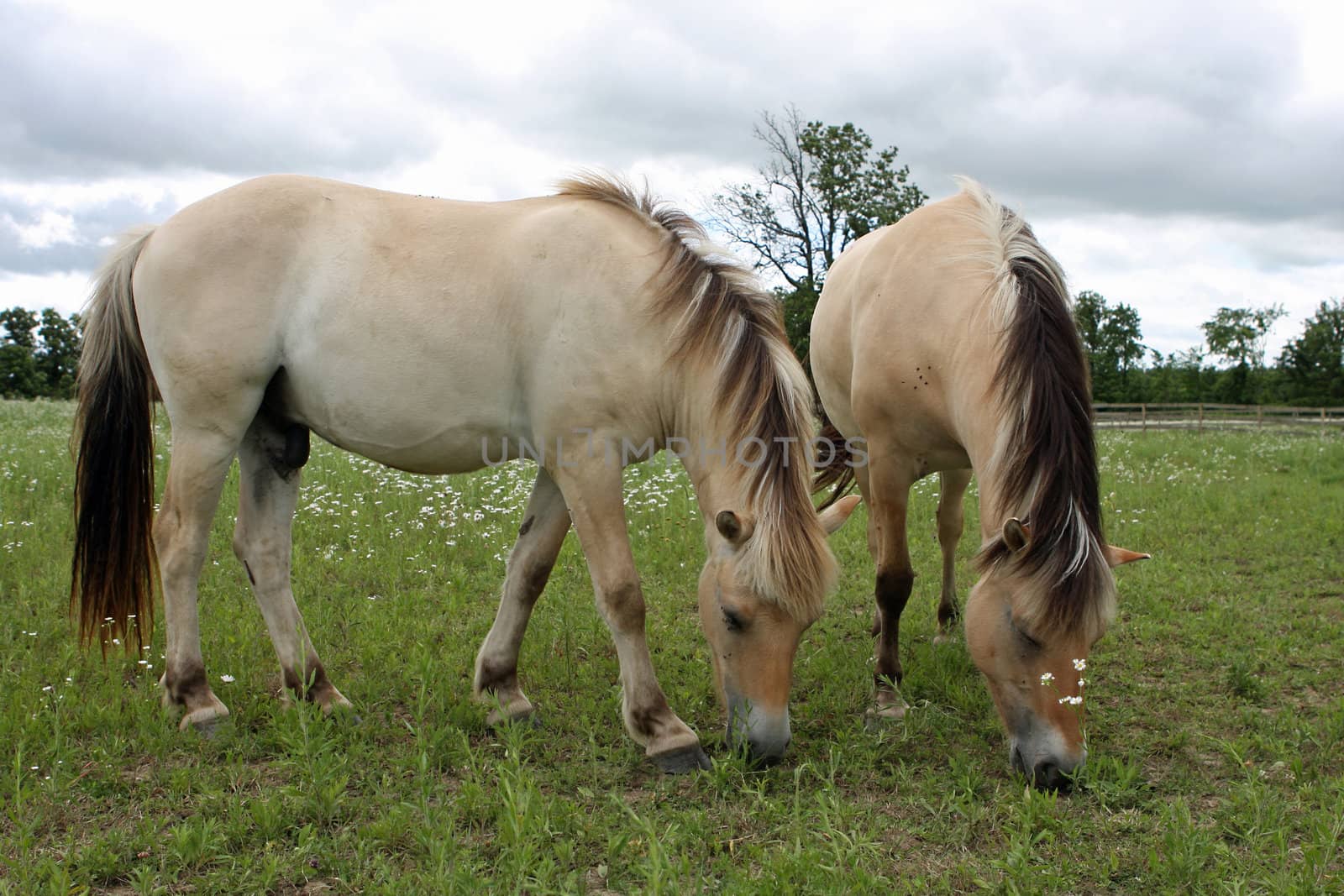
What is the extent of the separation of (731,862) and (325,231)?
3.00m

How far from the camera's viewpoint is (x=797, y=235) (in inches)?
1169

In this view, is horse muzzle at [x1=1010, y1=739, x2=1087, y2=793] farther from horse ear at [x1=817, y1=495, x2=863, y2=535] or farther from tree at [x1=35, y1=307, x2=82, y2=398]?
tree at [x1=35, y1=307, x2=82, y2=398]

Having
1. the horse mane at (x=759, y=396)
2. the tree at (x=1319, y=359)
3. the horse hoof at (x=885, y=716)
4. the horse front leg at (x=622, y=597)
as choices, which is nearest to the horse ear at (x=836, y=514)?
the horse mane at (x=759, y=396)

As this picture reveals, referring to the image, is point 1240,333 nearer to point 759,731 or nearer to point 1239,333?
point 1239,333

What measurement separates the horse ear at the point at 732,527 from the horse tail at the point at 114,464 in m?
2.74

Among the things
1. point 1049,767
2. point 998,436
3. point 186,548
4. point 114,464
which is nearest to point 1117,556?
point 998,436

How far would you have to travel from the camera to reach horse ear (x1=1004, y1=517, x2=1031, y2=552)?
10.3 ft

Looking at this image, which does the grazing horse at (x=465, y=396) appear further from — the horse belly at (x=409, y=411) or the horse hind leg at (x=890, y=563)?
the horse hind leg at (x=890, y=563)

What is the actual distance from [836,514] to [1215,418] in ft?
97.0

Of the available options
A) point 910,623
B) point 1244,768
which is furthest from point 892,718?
point 910,623

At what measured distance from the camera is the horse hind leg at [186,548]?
3800 millimetres

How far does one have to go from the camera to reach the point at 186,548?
3.85 meters

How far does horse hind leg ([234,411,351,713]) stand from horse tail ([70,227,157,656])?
459 mm

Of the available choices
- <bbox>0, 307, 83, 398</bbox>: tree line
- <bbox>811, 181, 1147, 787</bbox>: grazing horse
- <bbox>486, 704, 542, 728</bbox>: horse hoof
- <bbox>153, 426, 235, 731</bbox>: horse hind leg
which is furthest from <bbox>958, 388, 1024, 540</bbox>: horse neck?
<bbox>0, 307, 83, 398</bbox>: tree line
